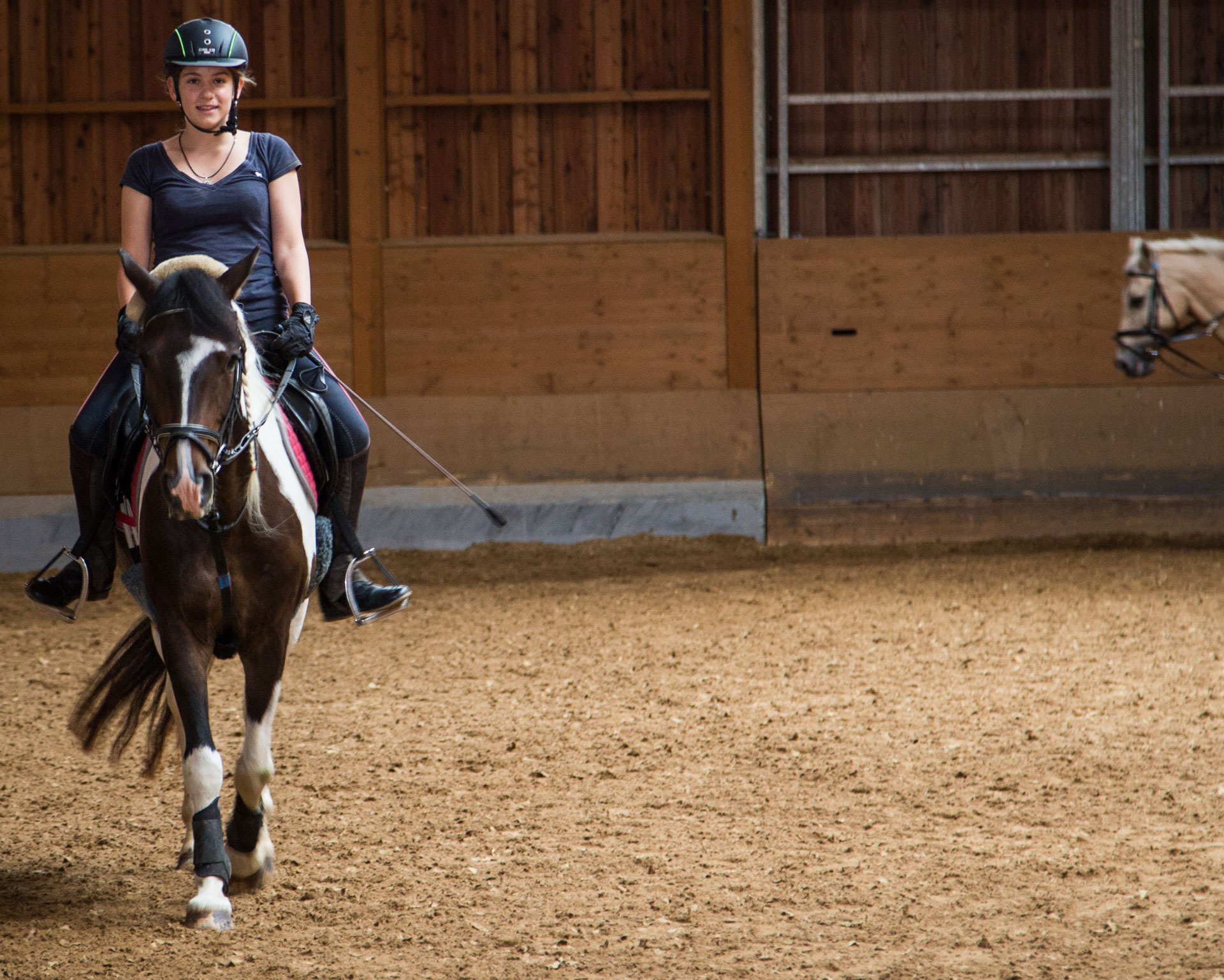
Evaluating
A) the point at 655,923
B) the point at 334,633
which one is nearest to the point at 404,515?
the point at 334,633

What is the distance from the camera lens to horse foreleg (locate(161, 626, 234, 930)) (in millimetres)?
3234

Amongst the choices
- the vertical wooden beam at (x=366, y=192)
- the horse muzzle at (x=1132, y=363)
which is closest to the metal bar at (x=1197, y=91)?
the horse muzzle at (x=1132, y=363)

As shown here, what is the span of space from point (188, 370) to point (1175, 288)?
4711 millimetres

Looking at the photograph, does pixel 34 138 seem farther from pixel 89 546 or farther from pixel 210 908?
pixel 210 908

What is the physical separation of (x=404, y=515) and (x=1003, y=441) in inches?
172

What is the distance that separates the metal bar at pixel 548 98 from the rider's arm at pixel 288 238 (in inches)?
240

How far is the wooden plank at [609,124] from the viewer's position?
31.3ft

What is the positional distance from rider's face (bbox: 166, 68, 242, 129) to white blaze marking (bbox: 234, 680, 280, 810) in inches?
60.9

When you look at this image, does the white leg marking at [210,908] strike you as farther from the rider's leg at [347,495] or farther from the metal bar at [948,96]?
the metal bar at [948,96]

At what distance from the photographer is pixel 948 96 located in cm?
979

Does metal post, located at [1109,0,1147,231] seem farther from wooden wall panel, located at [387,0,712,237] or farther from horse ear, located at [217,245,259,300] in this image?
horse ear, located at [217,245,259,300]

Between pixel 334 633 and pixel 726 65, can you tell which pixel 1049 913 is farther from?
pixel 726 65

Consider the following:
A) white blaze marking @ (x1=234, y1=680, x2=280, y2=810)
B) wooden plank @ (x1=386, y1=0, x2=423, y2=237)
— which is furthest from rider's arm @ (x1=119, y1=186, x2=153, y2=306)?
wooden plank @ (x1=386, y1=0, x2=423, y2=237)

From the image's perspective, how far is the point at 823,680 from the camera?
572 centimetres
